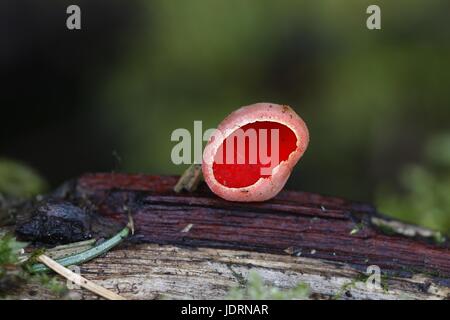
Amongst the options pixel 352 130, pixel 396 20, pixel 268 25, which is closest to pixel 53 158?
pixel 268 25

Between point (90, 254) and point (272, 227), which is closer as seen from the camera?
point (90, 254)

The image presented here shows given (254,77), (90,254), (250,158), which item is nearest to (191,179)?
(250,158)

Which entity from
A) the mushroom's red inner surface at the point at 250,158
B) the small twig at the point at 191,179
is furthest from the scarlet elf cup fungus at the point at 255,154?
the small twig at the point at 191,179

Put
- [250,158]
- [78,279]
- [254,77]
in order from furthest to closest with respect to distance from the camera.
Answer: [254,77] → [250,158] → [78,279]

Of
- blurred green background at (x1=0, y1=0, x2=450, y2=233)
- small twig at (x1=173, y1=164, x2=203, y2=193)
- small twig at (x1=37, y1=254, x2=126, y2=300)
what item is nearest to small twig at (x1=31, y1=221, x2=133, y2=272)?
small twig at (x1=37, y1=254, x2=126, y2=300)

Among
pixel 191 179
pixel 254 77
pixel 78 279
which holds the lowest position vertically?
pixel 78 279

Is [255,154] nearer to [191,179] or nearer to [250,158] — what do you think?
[250,158]

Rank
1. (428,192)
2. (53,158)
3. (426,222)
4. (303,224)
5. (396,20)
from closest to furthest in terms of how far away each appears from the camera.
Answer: (303,224)
(426,222)
(428,192)
(396,20)
(53,158)

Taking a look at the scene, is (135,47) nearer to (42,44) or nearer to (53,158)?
(42,44)
